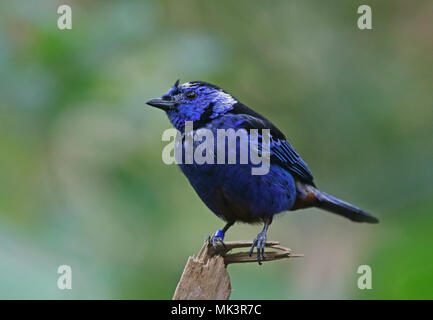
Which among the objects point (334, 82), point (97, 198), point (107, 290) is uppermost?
point (334, 82)

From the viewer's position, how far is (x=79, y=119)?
16.6ft

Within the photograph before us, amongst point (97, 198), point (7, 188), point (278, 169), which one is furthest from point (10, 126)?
point (278, 169)

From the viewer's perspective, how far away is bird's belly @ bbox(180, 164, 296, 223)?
4.65 metres

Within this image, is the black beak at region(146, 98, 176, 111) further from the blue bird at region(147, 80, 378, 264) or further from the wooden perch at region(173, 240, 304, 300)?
the wooden perch at region(173, 240, 304, 300)

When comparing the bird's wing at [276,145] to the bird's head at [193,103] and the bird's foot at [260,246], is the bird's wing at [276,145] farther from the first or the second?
the bird's foot at [260,246]

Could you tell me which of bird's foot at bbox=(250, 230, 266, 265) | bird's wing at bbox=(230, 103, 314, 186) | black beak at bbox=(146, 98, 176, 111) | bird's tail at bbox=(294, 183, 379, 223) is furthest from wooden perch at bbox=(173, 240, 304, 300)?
bird's tail at bbox=(294, 183, 379, 223)

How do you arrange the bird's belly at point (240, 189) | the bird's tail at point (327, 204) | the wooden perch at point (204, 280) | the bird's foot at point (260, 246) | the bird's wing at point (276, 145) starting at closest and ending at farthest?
the wooden perch at point (204, 280) < the bird's foot at point (260, 246) < the bird's belly at point (240, 189) < the bird's wing at point (276, 145) < the bird's tail at point (327, 204)

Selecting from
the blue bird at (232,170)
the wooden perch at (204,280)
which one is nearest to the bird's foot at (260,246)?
the blue bird at (232,170)

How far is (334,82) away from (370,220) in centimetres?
152

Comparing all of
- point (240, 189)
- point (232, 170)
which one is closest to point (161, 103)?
point (232, 170)

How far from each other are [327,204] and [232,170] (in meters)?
1.19

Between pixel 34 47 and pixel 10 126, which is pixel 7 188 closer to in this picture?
pixel 10 126

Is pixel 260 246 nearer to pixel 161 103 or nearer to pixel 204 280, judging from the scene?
pixel 204 280

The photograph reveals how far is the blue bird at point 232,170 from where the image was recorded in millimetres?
4676
